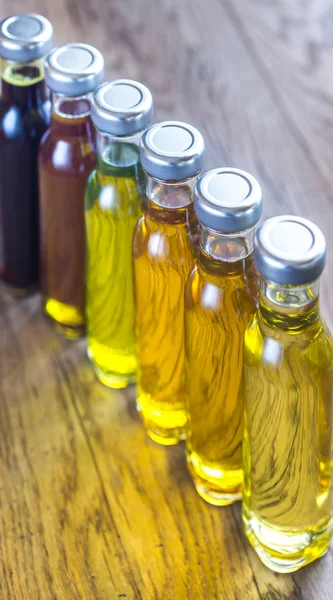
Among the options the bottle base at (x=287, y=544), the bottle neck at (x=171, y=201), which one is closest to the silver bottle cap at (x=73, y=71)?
the bottle neck at (x=171, y=201)

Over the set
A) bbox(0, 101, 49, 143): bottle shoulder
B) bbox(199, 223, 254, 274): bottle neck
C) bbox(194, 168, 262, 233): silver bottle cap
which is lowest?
bbox(0, 101, 49, 143): bottle shoulder

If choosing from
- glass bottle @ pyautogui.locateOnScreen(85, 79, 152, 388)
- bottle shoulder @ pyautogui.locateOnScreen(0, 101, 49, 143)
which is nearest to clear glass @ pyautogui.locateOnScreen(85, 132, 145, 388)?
glass bottle @ pyautogui.locateOnScreen(85, 79, 152, 388)

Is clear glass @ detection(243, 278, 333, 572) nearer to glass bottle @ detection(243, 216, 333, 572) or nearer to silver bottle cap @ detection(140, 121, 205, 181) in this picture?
glass bottle @ detection(243, 216, 333, 572)

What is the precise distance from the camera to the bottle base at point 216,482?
0.78m

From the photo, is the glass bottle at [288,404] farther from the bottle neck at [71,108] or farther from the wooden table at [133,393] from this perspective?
the bottle neck at [71,108]

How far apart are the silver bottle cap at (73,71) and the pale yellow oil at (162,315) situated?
5.0 inches

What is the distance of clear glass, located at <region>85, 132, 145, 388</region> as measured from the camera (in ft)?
2.52

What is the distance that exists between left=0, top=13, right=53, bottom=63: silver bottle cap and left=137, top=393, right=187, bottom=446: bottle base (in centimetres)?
32

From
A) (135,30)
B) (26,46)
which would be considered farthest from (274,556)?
(135,30)

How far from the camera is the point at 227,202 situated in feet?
2.13

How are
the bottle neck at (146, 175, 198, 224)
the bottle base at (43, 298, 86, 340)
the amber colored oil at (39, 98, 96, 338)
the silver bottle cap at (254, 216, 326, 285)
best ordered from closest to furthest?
the silver bottle cap at (254, 216, 326, 285) → the bottle neck at (146, 175, 198, 224) → the amber colored oil at (39, 98, 96, 338) → the bottle base at (43, 298, 86, 340)

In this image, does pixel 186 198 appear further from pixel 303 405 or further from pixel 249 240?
pixel 303 405

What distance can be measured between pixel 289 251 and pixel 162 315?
19 centimetres

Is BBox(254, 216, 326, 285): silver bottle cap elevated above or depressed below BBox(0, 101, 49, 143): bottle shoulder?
above
